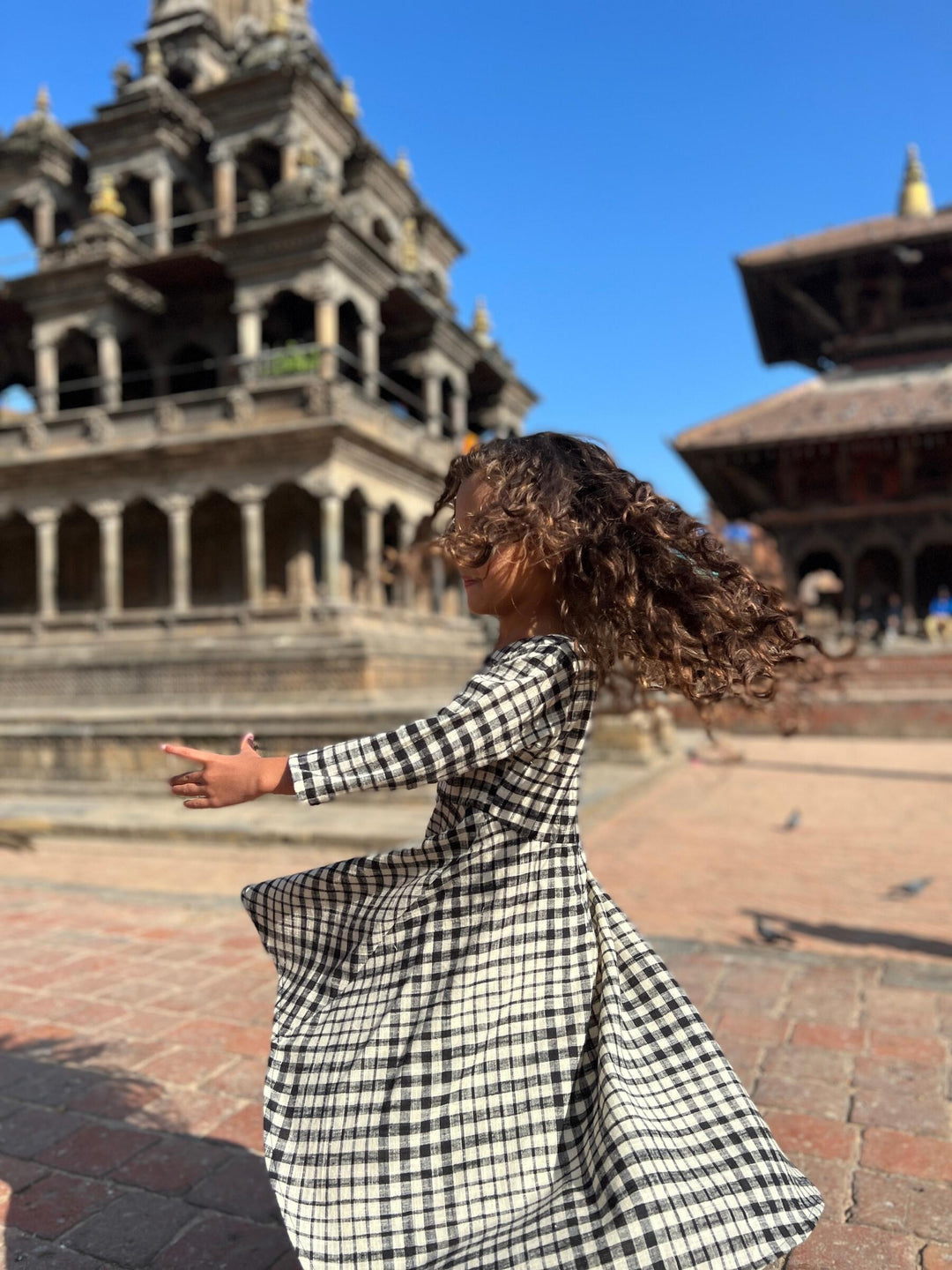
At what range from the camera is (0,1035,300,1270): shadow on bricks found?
7.01ft

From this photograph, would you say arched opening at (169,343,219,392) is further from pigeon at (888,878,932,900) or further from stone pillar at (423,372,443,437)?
pigeon at (888,878,932,900)

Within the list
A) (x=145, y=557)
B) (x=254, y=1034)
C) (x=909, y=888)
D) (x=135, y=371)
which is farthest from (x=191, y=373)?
(x=254, y=1034)

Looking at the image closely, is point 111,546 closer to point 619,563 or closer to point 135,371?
point 135,371

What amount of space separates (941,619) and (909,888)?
592 inches

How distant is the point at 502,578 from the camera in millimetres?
1752

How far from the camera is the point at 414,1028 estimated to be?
161 cm

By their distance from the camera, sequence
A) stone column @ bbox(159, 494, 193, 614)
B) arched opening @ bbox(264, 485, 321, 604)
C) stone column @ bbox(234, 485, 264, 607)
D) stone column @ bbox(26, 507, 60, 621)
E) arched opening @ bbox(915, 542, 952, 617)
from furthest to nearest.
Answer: arched opening @ bbox(915, 542, 952, 617) < stone column @ bbox(26, 507, 60, 621) < arched opening @ bbox(264, 485, 321, 604) < stone column @ bbox(159, 494, 193, 614) < stone column @ bbox(234, 485, 264, 607)

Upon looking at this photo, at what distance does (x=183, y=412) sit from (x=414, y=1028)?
18.8 metres

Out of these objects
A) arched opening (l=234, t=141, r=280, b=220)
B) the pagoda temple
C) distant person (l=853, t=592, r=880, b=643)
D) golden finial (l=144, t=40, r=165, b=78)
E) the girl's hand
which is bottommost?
the girl's hand

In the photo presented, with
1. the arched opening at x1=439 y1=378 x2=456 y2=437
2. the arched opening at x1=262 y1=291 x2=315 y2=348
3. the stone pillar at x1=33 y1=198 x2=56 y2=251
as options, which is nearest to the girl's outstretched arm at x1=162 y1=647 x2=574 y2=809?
the arched opening at x1=262 y1=291 x2=315 y2=348

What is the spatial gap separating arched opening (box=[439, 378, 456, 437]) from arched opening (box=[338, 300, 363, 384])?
9.16 feet

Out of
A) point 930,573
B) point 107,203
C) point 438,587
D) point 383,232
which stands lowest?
point 438,587

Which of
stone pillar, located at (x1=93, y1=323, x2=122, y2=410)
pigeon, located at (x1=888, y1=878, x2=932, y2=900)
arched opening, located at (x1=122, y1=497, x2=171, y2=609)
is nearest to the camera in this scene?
pigeon, located at (x1=888, y1=878, x2=932, y2=900)

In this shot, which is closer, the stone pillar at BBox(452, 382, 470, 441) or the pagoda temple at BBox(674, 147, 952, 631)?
the pagoda temple at BBox(674, 147, 952, 631)
